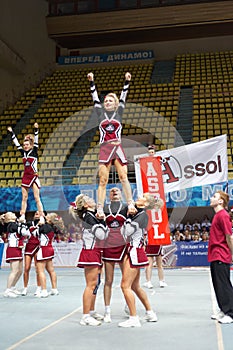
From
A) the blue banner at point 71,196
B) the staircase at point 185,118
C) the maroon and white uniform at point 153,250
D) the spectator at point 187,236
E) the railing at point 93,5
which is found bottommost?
the maroon and white uniform at point 153,250

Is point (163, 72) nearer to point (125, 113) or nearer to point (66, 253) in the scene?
point (125, 113)

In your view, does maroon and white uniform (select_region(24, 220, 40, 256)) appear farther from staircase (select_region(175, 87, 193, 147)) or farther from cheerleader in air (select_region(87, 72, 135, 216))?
staircase (select_region(175, 87, 193, 147))

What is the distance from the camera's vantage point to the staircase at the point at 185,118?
18.6 m

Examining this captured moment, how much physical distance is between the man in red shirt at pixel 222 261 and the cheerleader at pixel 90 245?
142cm

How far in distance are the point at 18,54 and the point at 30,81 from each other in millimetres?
2370

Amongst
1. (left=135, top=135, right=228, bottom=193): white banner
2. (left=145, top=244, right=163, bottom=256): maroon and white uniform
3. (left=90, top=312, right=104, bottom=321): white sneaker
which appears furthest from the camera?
(left=135, top=135, right=228, bottom=193): white banner

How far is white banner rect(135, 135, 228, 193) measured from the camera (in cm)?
1266

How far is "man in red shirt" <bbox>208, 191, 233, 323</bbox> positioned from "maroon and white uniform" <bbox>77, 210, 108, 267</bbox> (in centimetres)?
142

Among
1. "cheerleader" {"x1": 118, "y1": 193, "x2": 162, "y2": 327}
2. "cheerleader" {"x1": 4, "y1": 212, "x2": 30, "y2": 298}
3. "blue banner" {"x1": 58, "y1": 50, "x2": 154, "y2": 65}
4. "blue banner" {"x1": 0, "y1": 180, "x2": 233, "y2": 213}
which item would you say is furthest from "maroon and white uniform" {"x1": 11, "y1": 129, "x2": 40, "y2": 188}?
"blue banner" {"x1": 58, "y1": 50, "x2": 154, "y2": 65}

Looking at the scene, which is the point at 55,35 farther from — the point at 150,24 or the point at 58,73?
the point at 150,24

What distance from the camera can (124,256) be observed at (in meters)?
5.83

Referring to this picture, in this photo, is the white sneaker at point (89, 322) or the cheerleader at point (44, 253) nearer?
the white sneaker at point (89, 322)

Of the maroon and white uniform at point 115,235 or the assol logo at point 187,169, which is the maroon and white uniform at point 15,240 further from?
the assol logo at point 187,169

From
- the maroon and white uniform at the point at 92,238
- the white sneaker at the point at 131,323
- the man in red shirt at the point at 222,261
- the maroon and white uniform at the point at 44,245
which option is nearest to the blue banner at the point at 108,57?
the maroon and white uniform at the point at 44,245
